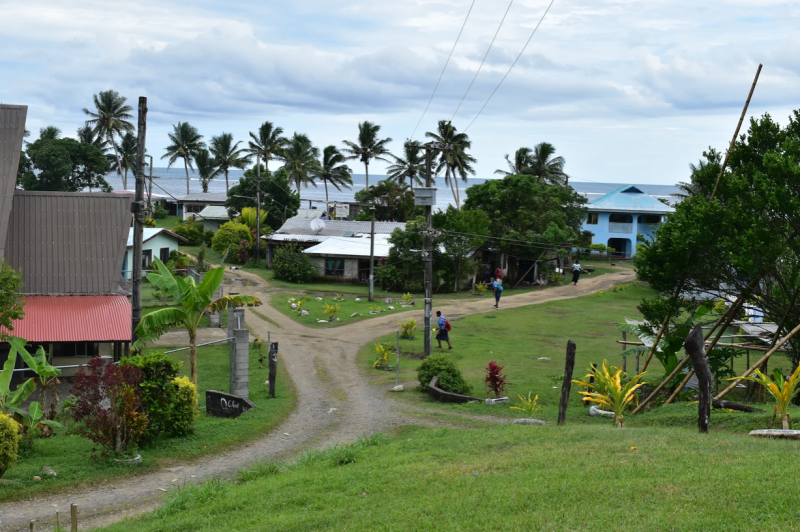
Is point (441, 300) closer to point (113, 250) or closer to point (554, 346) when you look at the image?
point (554, 346)

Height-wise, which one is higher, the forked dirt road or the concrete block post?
the concrete block post

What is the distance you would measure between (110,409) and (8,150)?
52.0ft

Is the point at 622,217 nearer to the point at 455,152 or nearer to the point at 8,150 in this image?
the point at 455,152

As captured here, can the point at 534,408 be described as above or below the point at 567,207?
below

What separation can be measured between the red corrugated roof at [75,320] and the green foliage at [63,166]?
42467mm

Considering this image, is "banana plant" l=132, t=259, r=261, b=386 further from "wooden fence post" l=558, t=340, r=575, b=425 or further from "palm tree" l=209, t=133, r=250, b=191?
"palm tree" l=209, t=133, r=250, b=191

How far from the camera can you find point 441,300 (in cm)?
4075

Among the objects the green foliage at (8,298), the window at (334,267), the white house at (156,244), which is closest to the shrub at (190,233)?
the white house at (156,244)

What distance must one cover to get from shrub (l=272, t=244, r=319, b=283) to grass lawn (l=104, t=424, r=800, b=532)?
34.2m

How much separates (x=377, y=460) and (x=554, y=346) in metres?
17.7

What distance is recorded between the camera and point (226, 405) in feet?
54.4

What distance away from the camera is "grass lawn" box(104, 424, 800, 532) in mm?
7629

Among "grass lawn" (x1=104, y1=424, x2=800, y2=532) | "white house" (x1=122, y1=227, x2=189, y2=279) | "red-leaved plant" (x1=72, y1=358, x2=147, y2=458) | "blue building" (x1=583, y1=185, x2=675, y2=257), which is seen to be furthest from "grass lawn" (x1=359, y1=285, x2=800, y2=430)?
"blue building" (x1=583, y1=185, x2=675, y2=257)

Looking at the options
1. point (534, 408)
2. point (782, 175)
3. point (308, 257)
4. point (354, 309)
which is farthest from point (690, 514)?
point (308, 257)
